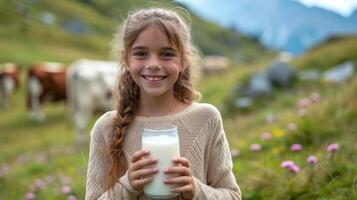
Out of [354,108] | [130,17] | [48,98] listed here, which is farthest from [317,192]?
[48,98]

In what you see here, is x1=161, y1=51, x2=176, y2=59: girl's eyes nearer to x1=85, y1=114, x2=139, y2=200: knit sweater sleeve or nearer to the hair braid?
the hair braid

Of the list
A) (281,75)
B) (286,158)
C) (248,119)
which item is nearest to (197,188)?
(286,158)

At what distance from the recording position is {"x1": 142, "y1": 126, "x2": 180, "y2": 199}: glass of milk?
71.5 inches

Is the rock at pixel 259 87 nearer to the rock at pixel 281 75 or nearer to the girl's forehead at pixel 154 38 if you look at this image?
the rock at pixel 281 75

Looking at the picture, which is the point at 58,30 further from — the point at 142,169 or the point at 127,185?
the point at 142,169

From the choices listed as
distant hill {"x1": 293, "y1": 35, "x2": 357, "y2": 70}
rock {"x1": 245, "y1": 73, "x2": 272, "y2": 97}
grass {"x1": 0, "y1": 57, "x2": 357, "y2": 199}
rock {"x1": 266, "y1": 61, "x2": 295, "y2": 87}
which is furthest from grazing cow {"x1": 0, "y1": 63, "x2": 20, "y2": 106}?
rock {"x1": 266, "y1": 61, "x2": 295, "y2": 87}

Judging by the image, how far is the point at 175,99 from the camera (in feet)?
7.45

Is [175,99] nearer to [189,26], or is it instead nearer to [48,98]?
[189,26]

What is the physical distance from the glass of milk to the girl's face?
32cm

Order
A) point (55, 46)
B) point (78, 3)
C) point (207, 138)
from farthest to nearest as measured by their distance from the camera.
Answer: point (78, 3) < point (55, 46) < point (207, 138)

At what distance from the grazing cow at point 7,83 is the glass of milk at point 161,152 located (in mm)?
17720

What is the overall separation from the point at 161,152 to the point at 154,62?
43 centimetres

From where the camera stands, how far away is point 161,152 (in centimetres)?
181

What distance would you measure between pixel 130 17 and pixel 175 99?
412mm
